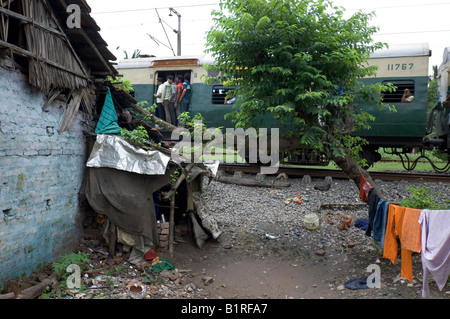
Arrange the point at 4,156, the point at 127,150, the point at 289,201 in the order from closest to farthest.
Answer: the point at 4,156 → the point at 127,150 → the point at 289,201

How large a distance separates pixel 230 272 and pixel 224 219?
200cm

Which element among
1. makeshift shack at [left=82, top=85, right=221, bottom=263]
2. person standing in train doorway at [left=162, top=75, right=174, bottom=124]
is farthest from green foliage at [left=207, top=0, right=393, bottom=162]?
person standing in train doorway at [left=162, top=75, right=174, bottom=124]

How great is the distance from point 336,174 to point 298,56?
5.63 meters

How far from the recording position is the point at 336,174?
10.3 meters

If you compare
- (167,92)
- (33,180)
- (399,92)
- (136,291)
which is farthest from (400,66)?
(33,180)

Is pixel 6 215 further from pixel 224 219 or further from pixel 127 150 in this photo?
pixel 224 219

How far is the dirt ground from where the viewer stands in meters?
5.27

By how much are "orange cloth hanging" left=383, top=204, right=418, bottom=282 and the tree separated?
161 cm

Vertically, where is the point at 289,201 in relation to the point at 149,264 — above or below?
above

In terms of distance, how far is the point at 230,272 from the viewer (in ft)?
20.2

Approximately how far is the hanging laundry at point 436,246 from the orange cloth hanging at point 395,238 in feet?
0.90

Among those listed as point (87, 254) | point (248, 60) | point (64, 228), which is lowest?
point (87, 254)

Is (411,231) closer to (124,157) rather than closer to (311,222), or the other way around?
(311,222)
